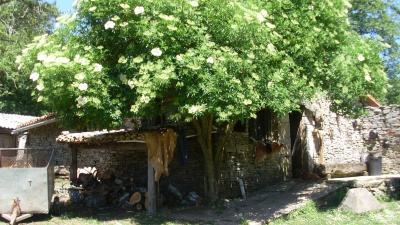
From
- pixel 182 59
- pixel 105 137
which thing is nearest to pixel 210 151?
pixel 105 137

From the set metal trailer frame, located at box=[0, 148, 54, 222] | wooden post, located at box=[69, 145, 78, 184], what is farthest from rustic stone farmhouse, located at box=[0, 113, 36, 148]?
metal trailer frame, located at box=[0, 148, 54, 222]

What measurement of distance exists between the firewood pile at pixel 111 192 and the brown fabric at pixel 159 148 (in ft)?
4.97

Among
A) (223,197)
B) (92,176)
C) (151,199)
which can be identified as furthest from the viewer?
(92,176)

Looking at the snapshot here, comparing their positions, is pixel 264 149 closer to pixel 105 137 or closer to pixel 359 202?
pixel 359 202

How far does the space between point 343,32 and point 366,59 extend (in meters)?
0.95

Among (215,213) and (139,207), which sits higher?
(139,207)

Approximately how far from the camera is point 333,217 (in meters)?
11.7

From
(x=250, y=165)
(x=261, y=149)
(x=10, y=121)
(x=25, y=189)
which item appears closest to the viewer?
(x=25, y=189)

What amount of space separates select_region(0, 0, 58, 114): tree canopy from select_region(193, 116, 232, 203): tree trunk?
612 inches

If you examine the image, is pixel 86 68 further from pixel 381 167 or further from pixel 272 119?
pixel 381 167

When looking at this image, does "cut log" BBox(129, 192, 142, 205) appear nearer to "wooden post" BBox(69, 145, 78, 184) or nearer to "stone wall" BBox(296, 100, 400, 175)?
"wooden post" BBox(69, 145, 78, 184)

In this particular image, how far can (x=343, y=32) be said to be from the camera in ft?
37.1

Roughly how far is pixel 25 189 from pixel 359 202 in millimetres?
7998

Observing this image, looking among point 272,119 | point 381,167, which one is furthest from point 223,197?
point 381,167
